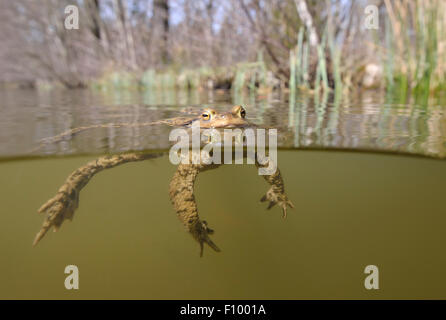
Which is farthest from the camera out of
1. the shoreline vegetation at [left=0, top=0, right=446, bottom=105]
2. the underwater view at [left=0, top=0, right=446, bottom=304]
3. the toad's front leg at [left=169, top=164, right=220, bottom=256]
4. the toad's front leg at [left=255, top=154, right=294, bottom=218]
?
the shoreline vegetation at [left=0, top=0, right=446, bottom=105]

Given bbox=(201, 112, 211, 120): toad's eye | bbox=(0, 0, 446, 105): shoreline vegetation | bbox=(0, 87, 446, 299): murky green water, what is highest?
bbox=(0, 0, 446, 105): shoreline vegetation

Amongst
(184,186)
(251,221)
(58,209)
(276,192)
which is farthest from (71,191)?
(276,192)

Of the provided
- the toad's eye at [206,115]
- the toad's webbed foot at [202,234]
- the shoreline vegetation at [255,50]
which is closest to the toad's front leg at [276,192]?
the toad's eye at [206,115]

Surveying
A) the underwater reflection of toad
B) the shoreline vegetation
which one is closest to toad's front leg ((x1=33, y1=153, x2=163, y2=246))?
the underwater reflection of toad

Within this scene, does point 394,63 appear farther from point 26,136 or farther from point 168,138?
point 26,136

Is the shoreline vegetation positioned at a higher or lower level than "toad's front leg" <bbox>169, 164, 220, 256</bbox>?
higher

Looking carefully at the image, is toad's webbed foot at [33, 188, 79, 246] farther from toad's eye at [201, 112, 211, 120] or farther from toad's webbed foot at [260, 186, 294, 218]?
toad's webbed foot at [260, 186, 294, 218]
